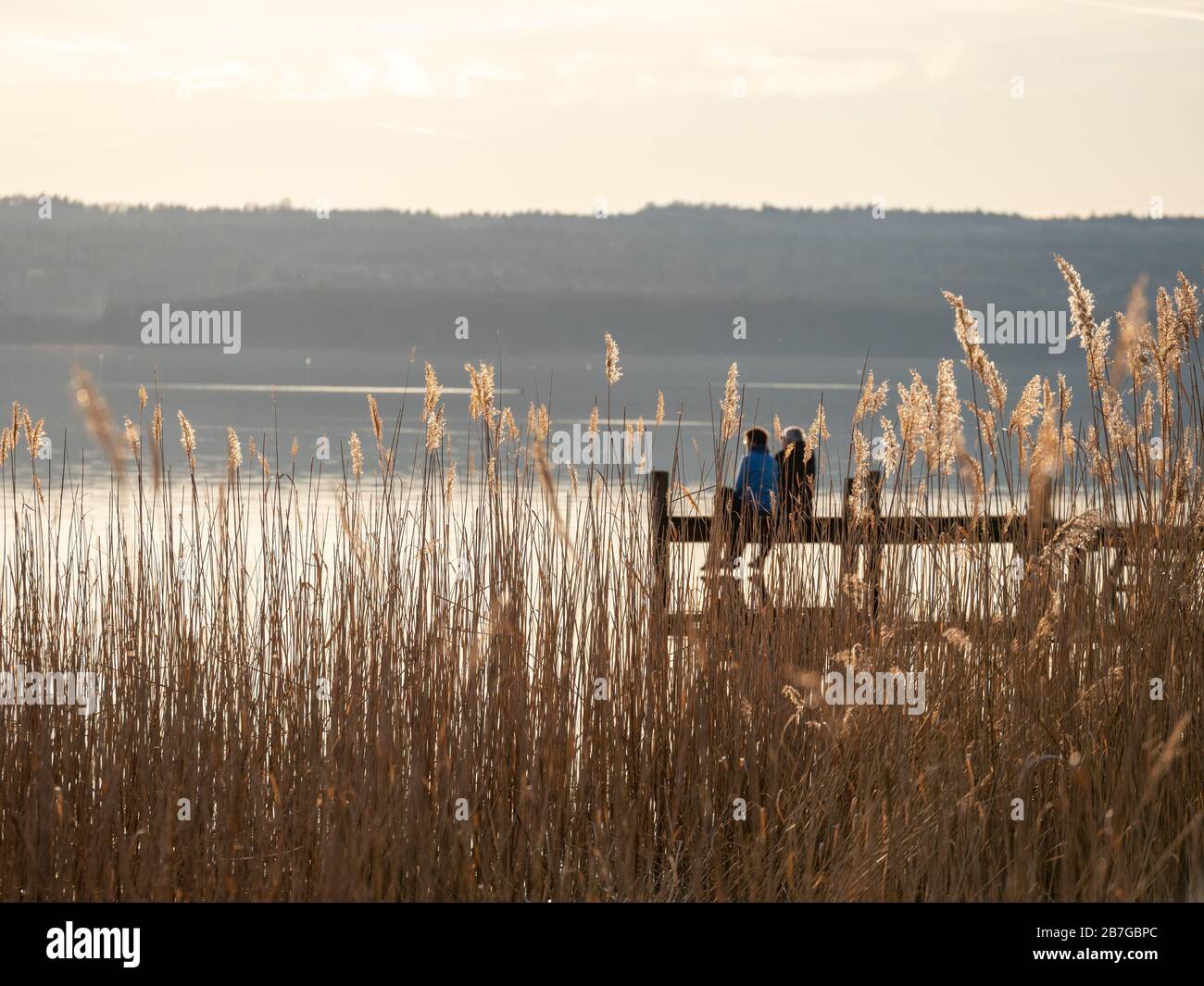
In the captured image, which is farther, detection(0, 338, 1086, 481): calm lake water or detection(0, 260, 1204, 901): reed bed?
detection(0, 338, 1086, 481): calm lake water

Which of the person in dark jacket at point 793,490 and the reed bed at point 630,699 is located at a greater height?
the person in dark jacket at point 793,490

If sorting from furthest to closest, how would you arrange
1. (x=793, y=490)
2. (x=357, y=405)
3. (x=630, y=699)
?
(x=357, y=405) → (x=793, y=490) → (x=630, y=699)

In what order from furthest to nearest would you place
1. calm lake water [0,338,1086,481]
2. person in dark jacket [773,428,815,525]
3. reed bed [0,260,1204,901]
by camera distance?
calm lake water [0,338,1086,481], person in dark jacket [773,428,815,525], reed bed [0,260,1204,901]

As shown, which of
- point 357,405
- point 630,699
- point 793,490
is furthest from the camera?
point 357,405

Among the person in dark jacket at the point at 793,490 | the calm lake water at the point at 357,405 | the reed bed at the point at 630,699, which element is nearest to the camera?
the reed bed at the point at 630,699

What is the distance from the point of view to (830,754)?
272 centimetres

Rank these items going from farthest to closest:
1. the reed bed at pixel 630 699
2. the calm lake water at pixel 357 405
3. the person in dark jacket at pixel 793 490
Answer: the calm lake water at pixel 357 405 → the person in dark jacket at pixel 793 490 → the reed bed at pixel 630 699

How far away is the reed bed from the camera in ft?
8.18

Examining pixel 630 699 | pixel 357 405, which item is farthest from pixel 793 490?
pixel 357 405

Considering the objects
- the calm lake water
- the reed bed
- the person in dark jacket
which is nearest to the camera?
the reed bed

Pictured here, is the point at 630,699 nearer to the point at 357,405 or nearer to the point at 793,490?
the point at 793,490

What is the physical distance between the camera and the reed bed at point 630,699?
249 centimetres

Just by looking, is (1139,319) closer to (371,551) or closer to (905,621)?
(905,621)

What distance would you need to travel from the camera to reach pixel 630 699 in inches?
115
